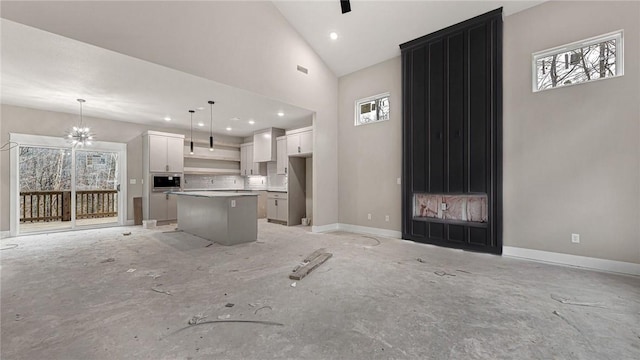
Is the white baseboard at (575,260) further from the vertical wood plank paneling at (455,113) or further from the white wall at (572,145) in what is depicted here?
the vertical wood plank paneling at (455,113)

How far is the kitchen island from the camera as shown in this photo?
15.9 ft

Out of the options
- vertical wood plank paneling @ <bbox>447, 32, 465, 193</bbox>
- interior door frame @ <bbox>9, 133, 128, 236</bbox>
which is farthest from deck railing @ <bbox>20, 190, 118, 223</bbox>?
vertical wood plank paneling @ <bbox>447, 32, 465, 193</bbox>

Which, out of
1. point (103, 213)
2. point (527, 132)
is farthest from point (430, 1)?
point (103, 213)

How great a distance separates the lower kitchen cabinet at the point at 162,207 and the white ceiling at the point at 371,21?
563cm

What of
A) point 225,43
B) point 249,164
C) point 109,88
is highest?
point 225,43

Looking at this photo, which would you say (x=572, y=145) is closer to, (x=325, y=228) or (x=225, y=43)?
(x=325, y=228)

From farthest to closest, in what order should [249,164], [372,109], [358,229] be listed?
1. [249,164]
2. [358,229]
3. [372,109]

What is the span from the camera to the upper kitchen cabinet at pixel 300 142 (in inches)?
263

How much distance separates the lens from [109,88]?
459 cm

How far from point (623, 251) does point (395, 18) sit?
492 centimetres

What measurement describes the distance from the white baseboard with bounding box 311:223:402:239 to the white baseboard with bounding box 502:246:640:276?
2014 millimetres

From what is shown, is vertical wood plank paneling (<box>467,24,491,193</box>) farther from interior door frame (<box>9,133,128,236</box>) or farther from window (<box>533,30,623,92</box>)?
interior door frame (<box>9,133,128,236</box>)

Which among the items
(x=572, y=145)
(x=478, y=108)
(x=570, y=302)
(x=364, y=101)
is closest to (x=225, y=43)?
(x=364, y=101)

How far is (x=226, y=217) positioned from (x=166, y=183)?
146 inches
